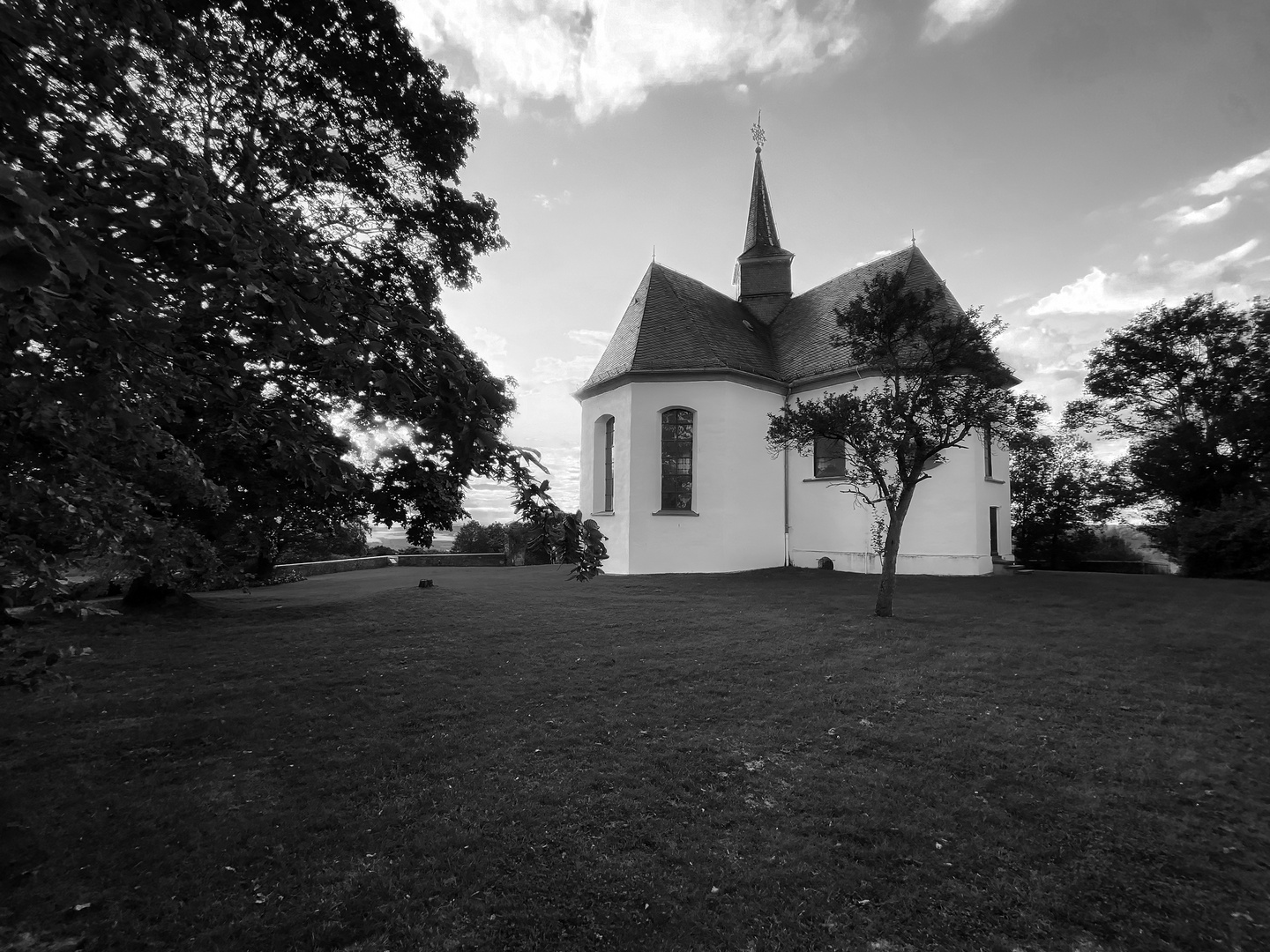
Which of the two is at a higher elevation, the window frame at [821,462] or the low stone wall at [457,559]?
the window frame at [821,462]

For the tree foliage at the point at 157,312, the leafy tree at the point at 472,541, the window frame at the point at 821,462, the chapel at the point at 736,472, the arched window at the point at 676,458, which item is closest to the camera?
the tree foliage at the point at 157,312

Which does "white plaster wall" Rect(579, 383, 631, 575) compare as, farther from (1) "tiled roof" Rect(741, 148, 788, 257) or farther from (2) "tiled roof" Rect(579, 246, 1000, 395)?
(1) "tiled roof" Rect(741, 148, 788, 257)

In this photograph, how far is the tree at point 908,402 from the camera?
10188 mm

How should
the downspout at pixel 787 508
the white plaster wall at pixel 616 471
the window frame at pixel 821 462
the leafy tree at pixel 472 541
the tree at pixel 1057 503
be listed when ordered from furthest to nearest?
the leafy tree at pixel 472 541 < the tree at pixel 1057 503 < the downspout at pixel 787 508 < the white plaster wall at pixel 616 471 < the window frame at pixel 821 462

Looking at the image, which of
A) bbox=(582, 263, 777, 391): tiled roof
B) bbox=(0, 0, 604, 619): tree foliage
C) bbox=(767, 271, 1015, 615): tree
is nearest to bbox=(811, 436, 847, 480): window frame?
bbox=(582, 263, 777, 391): tiled roof

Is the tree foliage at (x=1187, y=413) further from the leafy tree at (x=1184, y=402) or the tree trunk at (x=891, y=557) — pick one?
the tree trunk at (x=891, y=557)

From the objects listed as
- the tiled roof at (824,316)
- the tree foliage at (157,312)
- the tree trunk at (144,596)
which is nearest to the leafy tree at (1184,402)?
the tiled roof at (824,316)

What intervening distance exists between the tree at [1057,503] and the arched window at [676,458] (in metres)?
17.0

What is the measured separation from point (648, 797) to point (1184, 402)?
29.4 meters

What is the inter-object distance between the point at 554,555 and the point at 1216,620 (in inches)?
499

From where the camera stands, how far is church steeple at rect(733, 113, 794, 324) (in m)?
22.6

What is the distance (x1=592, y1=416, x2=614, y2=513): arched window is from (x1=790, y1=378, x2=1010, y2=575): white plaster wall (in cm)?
625

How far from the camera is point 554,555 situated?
276 cm

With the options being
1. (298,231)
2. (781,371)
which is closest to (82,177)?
(298,231)
